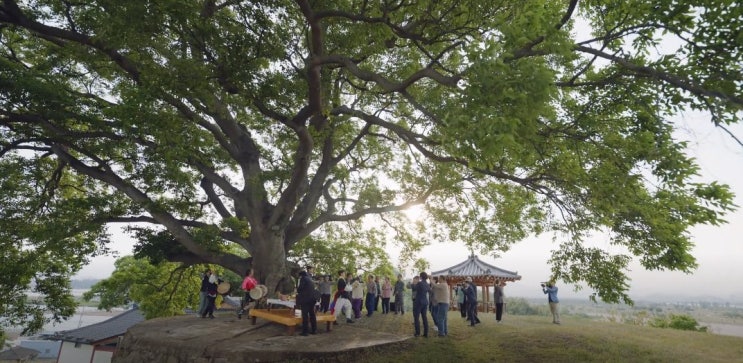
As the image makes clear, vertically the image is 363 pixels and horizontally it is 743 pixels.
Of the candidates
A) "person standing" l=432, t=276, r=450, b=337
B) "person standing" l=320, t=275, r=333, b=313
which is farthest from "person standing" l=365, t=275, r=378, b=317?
"person standing" l=432, t=276, r=450, b=337

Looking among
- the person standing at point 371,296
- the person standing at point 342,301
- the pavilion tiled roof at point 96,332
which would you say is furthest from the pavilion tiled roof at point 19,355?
the person standing at point 342,301

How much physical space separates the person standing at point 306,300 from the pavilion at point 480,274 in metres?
13.8

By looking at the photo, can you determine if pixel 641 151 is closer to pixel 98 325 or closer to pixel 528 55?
pixel 528 55

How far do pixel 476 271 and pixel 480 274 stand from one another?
57cm

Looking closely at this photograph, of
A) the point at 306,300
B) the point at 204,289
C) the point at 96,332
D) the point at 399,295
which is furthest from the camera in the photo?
the point at 96,332

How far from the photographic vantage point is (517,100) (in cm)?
556

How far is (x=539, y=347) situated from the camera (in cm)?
1002

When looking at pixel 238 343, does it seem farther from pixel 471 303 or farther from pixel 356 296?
pixel 471 303

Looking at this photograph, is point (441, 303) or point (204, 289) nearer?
point (441, 303)

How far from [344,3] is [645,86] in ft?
24.3

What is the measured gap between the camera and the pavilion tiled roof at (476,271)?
22.7 m

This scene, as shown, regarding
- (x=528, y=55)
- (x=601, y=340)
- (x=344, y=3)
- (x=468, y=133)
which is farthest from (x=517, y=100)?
(x=601, y=340)

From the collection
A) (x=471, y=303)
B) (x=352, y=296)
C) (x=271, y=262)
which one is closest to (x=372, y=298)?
(x=352, y=296)

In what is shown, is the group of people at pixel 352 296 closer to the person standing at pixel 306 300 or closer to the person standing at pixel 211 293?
the person standing at pixel 306 300
